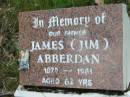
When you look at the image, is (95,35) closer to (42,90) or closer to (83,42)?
(83,42)

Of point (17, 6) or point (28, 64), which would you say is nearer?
point (28, 64)

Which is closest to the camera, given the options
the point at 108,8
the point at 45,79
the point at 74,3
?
the point at 108,8

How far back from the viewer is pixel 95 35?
2840 millimetres

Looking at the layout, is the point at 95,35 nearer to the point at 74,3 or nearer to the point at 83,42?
the point at 83,42

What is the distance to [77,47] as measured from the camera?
114 inches

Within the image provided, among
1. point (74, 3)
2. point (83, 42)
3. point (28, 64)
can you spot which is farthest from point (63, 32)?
point (74, 3)

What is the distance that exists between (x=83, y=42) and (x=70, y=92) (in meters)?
0.36

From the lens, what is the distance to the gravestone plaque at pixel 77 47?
2.78 m

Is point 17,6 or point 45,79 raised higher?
point 17,6

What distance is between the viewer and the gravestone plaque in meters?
2.78

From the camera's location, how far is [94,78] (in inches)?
112

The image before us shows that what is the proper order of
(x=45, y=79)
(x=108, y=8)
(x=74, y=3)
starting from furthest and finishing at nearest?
(x=74, y=3)
(x=45, y=79)
(x=108, y=8)

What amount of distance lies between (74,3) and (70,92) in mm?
1456

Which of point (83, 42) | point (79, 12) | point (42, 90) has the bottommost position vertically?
point (42, 90)
